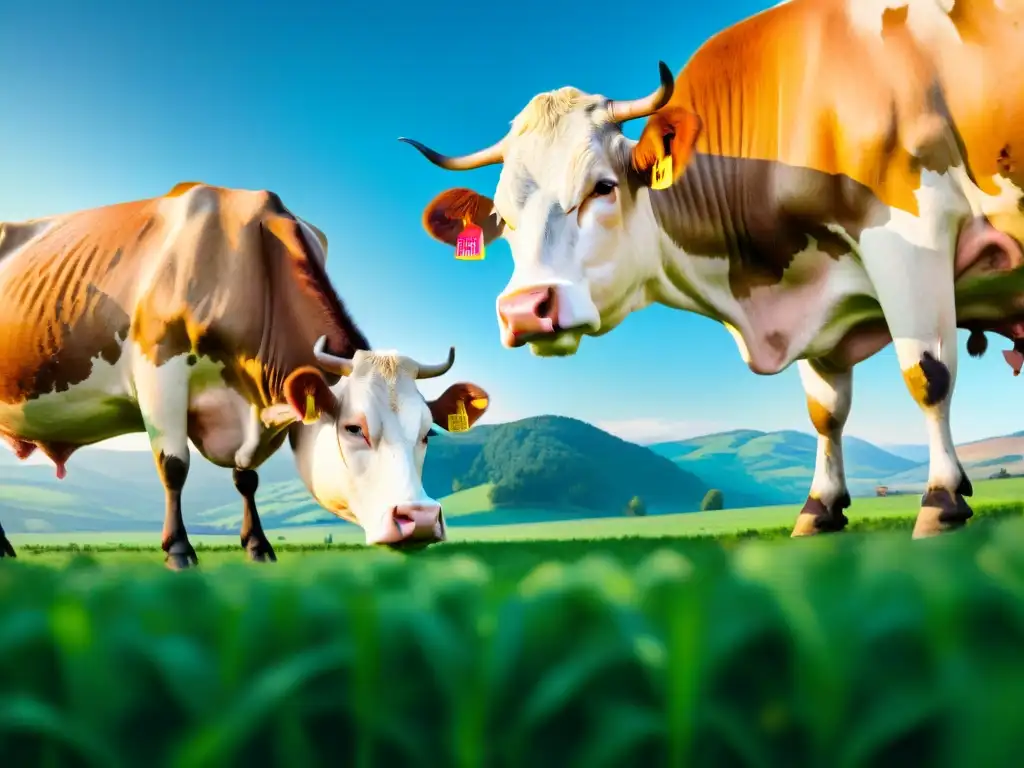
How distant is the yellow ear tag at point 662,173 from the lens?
384 centimetres

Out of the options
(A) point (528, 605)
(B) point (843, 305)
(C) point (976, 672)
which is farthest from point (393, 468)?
(C) point (976, 672)

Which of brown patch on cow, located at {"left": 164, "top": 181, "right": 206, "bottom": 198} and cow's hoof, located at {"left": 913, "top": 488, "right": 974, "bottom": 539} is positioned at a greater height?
brown patch on cow, located at {"left": 164, "top": 181, "right": 206, "bottom": 198}

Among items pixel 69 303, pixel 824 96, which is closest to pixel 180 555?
pixel 69 303

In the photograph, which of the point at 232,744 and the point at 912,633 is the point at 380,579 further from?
the point at 912,633

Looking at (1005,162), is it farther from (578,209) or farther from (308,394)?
(308,394)

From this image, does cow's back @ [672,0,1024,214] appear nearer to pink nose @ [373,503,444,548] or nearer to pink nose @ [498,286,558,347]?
pink nose @ [498,286,558,347]

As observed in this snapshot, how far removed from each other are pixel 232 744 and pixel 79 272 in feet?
18.3

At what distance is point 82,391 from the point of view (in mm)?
5676

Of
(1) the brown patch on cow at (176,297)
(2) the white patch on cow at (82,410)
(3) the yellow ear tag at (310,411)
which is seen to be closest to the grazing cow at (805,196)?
(3) the yellow ear tag at (310,411)

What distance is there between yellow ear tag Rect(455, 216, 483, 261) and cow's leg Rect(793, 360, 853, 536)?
1.91 metres

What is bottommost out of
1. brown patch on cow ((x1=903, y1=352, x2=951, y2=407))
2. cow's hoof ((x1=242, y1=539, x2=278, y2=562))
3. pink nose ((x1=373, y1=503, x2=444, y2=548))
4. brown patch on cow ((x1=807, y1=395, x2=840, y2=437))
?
cow's hoof ((x1=242, y1=539, x2=278, y2=562))

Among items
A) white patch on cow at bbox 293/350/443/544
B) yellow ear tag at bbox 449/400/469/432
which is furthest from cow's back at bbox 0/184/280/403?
yellow ear tag at bbox 449/400/469/432

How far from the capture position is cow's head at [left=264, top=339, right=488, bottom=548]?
4325 millimetres

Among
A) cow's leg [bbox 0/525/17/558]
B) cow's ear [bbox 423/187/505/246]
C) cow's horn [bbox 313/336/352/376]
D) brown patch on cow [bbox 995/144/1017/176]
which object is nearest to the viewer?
brown patch on cow [bbox 995/144/1017/176]
